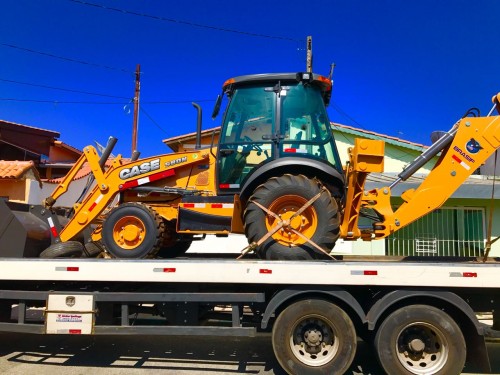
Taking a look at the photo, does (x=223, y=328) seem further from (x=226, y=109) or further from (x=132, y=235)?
(x=226, y=109)

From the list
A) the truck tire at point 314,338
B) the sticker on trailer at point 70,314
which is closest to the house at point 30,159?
the sticker on trailer at point 70,314

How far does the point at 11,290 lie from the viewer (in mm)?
5184

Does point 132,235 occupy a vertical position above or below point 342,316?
above

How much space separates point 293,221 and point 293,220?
13 millimetres

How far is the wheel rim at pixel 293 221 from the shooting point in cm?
515

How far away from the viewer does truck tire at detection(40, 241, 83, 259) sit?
563cm

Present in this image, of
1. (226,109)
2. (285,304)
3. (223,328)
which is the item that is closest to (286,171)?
(226,109)

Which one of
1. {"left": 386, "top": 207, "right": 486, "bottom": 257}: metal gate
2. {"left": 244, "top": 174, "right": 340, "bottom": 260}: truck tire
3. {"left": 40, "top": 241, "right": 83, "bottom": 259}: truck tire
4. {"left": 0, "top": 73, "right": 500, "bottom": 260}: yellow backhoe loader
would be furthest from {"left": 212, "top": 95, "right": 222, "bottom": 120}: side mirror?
{"left": 386, "top": 207, "right": 486, "bottom": 257}: metal gate

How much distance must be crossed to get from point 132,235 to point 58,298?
1169 millimetres

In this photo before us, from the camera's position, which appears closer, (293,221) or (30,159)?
(293,221)

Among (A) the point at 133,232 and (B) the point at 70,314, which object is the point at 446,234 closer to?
(A) the point at 133,232

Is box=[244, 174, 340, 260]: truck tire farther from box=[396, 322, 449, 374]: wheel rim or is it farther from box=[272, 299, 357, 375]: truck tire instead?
box=[396, 322, 449, 374]: wheel rim

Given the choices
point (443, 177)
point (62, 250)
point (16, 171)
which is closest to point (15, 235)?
point (62, 250)

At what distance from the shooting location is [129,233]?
226 inches
